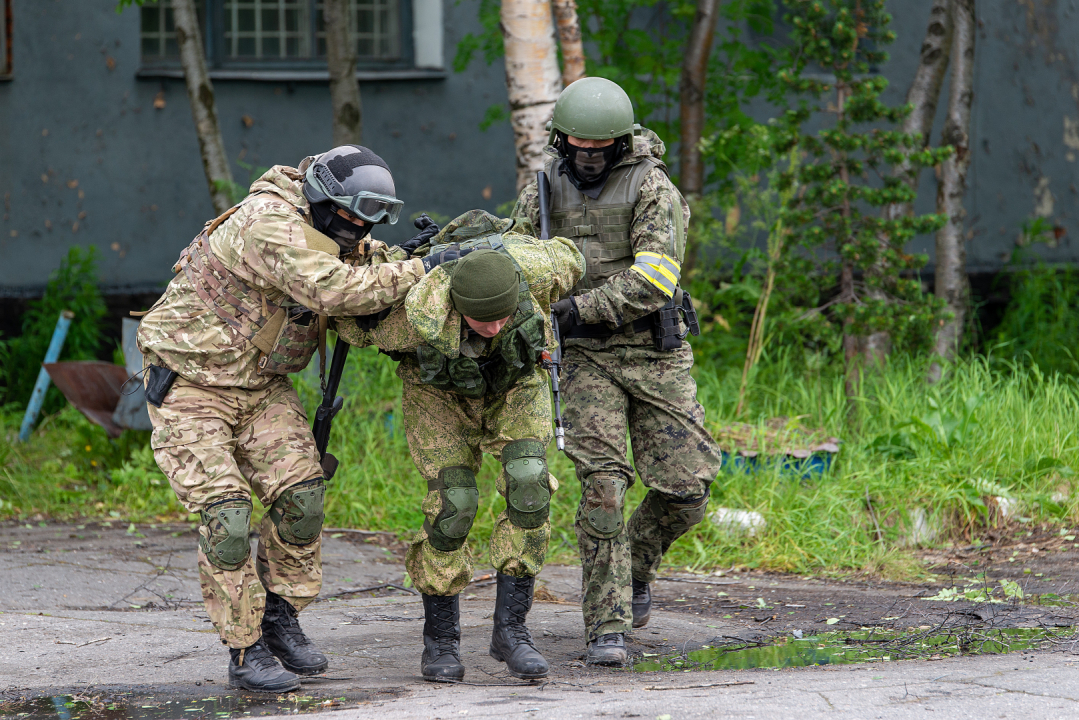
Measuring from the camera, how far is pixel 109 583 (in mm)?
4941

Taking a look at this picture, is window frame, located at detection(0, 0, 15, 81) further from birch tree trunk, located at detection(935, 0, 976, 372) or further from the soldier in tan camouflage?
birch tree trunk, located at detection(935, 0, 976, 372)

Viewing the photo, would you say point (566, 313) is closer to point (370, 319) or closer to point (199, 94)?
point (370, 319)

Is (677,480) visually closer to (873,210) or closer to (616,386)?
(616,386)

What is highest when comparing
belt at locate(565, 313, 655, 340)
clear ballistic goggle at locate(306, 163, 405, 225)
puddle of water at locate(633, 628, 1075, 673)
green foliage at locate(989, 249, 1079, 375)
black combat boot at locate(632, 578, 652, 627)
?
clear ballistic goggle at locate(306, 163, 405, 225)

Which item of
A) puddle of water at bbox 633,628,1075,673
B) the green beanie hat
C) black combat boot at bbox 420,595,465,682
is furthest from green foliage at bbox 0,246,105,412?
puddle of water at bbox 633,628,1075,673

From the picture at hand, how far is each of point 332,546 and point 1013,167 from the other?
774cm

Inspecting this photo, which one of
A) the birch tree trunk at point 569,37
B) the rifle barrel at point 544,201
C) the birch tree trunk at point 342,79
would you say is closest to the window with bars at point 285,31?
the birch tree trunk at point 342,79

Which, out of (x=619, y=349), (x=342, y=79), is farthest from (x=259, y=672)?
(x=342, y=79)

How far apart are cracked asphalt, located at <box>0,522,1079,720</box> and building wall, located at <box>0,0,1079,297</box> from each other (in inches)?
179

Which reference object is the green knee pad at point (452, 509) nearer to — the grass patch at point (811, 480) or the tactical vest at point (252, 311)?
the tactical vest at point (252, 311)

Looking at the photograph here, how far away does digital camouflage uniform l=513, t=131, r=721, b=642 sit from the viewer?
3.80m

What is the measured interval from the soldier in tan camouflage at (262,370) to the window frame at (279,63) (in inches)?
240

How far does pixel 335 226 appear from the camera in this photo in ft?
11.2

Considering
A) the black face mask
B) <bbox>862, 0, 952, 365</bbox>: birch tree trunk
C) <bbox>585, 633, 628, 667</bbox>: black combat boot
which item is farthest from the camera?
<bbox>862, 0, 952, 365</bbox>: birch tree trunk
